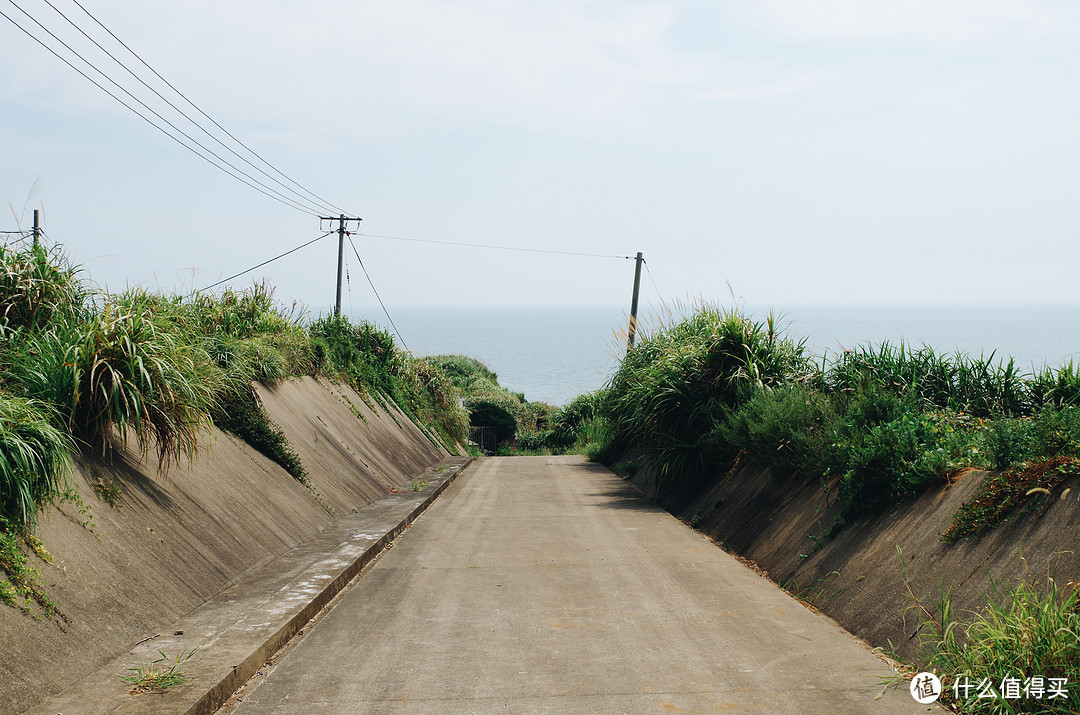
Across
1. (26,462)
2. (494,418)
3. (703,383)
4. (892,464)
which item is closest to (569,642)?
(892,464)

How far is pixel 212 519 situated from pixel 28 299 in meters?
2.72

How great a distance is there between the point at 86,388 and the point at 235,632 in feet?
7.96

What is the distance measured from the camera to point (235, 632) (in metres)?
5.73

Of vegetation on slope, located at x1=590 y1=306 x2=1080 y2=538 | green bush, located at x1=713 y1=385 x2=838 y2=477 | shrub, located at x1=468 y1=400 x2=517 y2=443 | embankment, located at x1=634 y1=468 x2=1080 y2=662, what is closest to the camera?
embankment, located at x1=634 y1=468 x2=1080 y2=662

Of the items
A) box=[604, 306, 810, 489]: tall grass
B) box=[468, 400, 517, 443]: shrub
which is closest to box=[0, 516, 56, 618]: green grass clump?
box=[604, 306, 810, 489]: tall grass

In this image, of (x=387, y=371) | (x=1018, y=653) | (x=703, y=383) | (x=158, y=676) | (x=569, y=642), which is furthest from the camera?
(x=387, y=371)

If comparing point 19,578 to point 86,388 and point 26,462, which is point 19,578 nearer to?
point 26,462

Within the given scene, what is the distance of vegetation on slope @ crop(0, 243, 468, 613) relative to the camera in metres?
5.16

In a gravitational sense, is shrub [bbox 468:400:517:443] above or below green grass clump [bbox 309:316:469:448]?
below

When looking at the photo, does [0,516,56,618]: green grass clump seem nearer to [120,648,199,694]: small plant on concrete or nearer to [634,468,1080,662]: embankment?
[120,648,199,694]: small plant on concrete

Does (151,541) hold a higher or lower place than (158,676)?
higher

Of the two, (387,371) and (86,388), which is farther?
(387,371)

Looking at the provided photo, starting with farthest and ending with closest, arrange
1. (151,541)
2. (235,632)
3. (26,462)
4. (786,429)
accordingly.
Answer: (786,429)
(151,541)
(235,632)
(26,462)

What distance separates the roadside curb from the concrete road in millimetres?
180
